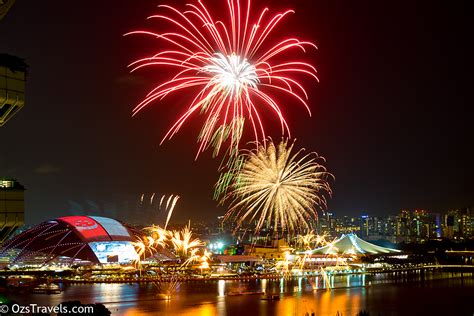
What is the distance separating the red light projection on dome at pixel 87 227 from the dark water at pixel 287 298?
8.66 m

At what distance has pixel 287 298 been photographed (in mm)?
31781

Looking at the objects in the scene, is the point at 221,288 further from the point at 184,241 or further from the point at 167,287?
the point at 184,241

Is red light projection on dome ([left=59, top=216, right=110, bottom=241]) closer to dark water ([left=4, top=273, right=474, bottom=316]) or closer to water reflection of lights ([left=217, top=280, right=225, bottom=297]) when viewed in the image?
dark water ([left=4, top=273, right=474, bottom=316])

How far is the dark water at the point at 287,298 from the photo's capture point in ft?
88.8

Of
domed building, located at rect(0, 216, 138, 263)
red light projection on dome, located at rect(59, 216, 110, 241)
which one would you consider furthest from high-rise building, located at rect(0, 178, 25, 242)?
red light projection on dome, located at rect(59, 216, 110, 241)

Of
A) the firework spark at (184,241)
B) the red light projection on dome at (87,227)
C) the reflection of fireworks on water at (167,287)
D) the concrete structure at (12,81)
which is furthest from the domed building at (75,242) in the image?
the concrete structure at (12,81)

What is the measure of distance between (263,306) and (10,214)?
21831 millimetres

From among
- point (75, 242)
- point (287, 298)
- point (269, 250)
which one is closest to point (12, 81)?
point (287, 298)

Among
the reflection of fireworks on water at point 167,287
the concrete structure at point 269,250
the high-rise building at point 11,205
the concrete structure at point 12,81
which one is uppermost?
the concrete structure at point 12,81

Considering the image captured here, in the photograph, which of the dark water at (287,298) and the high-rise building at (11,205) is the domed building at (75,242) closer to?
the dark water at (287,298)

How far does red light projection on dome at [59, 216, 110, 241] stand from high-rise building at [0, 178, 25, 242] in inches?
1594

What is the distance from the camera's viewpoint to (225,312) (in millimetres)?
26281

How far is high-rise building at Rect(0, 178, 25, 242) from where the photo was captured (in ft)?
25.7

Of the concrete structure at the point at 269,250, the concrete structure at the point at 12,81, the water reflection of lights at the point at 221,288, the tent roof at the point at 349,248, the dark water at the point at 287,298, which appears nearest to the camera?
the concrete structure at the point at 12,81
